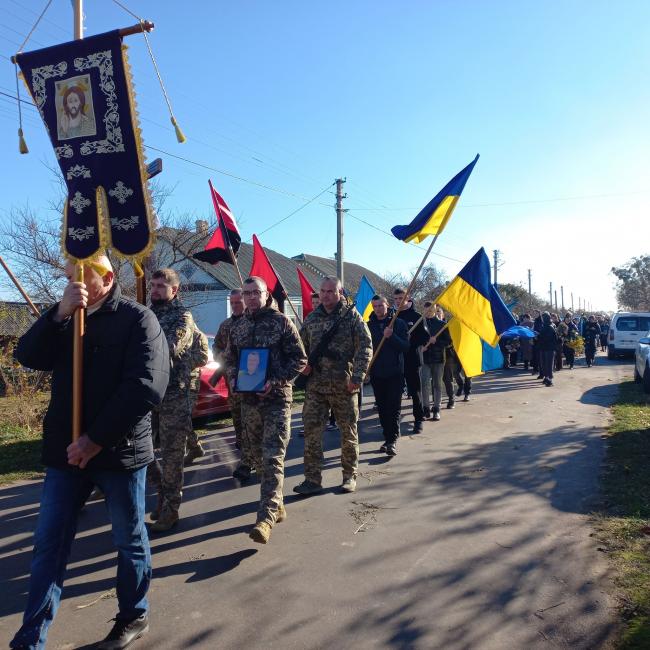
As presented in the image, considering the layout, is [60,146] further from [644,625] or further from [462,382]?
[462,382]

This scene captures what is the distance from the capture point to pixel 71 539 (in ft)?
8.97

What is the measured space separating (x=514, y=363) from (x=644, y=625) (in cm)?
1766

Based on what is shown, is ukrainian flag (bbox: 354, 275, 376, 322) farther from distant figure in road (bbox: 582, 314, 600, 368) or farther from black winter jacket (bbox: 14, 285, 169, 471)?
distant figure in road (bbox: 582, 314, 600, 368)

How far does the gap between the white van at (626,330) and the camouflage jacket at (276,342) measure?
20.3 metres

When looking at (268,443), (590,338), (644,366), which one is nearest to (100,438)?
(268,443)

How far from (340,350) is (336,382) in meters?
0.32

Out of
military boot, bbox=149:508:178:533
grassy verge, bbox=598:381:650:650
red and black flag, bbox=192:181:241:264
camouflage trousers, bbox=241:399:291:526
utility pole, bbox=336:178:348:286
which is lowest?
grassy verge, bbox=598:381:650:650

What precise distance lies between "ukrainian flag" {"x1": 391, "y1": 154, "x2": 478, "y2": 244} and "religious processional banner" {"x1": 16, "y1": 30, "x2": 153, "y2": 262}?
14.8 ft

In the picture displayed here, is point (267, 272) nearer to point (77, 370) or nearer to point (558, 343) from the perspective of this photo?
point (77, 370)

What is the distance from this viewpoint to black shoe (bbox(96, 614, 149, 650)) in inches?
109

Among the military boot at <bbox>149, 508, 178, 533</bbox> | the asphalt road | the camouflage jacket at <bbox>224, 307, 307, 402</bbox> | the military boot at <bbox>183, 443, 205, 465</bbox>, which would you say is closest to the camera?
the asphalt road

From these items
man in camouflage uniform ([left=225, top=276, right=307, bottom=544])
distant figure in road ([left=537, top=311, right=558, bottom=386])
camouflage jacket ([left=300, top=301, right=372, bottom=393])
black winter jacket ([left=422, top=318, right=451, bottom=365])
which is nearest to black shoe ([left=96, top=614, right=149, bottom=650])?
man in camouflage uniform ([left=225, top=276, right=307, bottom=544])

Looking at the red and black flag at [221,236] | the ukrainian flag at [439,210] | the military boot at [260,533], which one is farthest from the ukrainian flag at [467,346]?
the military boot at [260,533]

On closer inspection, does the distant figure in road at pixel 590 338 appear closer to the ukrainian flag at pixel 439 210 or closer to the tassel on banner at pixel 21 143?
the ukrainian flag at pixel 439 210
